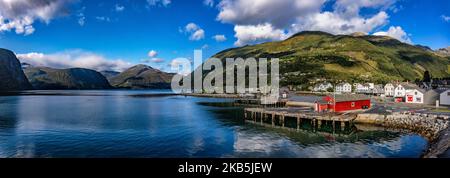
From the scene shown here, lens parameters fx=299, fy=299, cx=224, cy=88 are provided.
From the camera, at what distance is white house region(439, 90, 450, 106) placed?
79.9 m

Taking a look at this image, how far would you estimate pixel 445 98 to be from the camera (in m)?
80.8

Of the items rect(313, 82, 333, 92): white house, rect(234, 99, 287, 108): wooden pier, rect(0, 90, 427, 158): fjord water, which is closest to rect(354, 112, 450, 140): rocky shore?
rect(0, 90, 427, 158): fjord water

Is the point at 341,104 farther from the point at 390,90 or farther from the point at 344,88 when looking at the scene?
the point at 344,88

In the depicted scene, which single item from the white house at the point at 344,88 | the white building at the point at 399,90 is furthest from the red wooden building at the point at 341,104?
→ the white house at the point at 344,88

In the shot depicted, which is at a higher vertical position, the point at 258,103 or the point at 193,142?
the point at 258,103

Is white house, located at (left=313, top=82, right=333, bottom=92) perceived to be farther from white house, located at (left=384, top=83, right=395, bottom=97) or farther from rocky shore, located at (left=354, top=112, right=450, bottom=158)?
rocky shore, located at (left=354, top=112, right=450, bottom=158)

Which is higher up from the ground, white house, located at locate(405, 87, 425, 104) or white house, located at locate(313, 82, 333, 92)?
white house, located at locate(313, 82, 333, 92)

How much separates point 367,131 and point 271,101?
6696cm

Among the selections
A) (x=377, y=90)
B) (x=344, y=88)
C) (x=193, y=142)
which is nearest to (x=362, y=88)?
(x=377, y=90)
